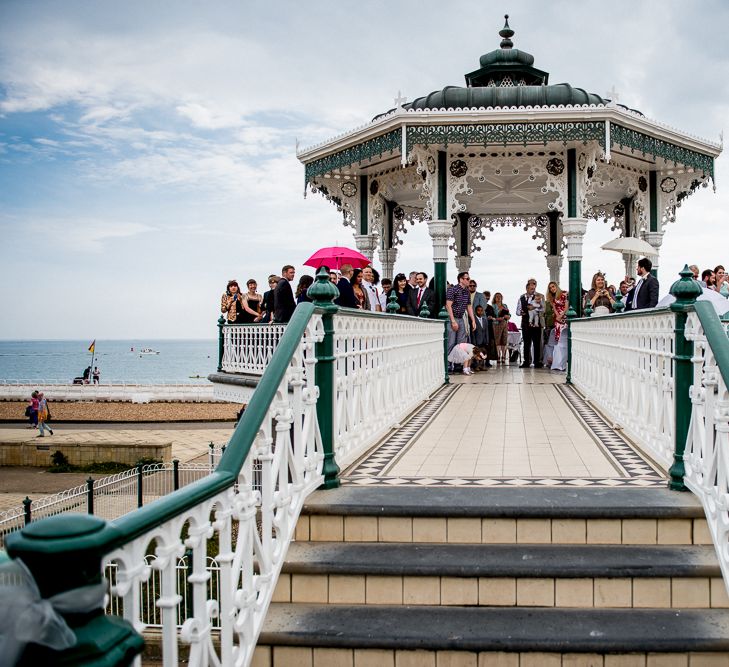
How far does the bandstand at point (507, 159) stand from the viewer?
13.6 meters

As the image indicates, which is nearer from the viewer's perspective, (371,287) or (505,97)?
(371,287)

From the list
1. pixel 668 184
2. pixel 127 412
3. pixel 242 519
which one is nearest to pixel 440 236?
pixel 668 184

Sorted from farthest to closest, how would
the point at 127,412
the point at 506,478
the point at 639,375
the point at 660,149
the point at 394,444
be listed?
the point at 127,412 → the point at 660,149 → the point at 394,444 → the point at 639,375 → the point at 506,478

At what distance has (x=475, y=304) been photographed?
1678 centimetres

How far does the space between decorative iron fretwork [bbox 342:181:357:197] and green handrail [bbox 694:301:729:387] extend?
43.7ft

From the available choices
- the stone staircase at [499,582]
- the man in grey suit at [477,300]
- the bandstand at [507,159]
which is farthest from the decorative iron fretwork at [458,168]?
the stone staircase at [499,582]

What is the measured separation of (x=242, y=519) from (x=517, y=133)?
38.8ft

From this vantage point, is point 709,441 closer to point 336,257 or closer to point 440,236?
point 336,257

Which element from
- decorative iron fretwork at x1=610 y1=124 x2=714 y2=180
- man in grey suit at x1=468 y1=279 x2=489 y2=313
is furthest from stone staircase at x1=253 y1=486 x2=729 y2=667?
man in grey suit at x1=468 y1=279 x2=489 y2=313

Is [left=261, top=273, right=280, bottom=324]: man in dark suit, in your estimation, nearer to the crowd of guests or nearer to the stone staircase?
the crowd of guests

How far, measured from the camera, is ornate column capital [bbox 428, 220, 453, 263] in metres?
14.6

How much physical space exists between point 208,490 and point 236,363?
40.7 feet

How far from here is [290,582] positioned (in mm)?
3844

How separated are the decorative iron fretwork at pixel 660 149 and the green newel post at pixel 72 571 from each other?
1371cm
